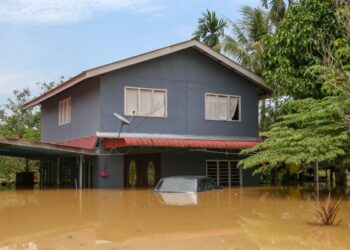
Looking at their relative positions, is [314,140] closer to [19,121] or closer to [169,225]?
[169,225]

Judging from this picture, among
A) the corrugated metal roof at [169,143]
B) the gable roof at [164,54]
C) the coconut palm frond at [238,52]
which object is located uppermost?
the coconut palm frond at [238,52]

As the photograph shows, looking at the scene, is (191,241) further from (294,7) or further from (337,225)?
(294,7)

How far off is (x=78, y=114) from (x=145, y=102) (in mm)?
3637

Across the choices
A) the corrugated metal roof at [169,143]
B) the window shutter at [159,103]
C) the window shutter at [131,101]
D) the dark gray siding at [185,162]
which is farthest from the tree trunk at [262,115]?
the window shutter at [131,101]

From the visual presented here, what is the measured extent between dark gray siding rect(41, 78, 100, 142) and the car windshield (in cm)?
605

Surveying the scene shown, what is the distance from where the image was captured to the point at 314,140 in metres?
16.0

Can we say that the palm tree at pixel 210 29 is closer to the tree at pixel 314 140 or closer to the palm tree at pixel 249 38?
the palm tree at pixel 249 38

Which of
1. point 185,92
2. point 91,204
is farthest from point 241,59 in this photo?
point 91,204

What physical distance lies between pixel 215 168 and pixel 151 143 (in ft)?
19.3

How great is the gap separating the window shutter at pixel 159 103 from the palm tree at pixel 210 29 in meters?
18.2

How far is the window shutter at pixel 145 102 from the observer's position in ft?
73.2

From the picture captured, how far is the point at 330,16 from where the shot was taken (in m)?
20.7

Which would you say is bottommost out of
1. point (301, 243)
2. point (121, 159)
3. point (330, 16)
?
point (301, 243)

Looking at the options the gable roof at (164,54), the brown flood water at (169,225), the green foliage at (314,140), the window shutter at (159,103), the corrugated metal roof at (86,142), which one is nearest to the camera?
the brown flood water at (169,225)
